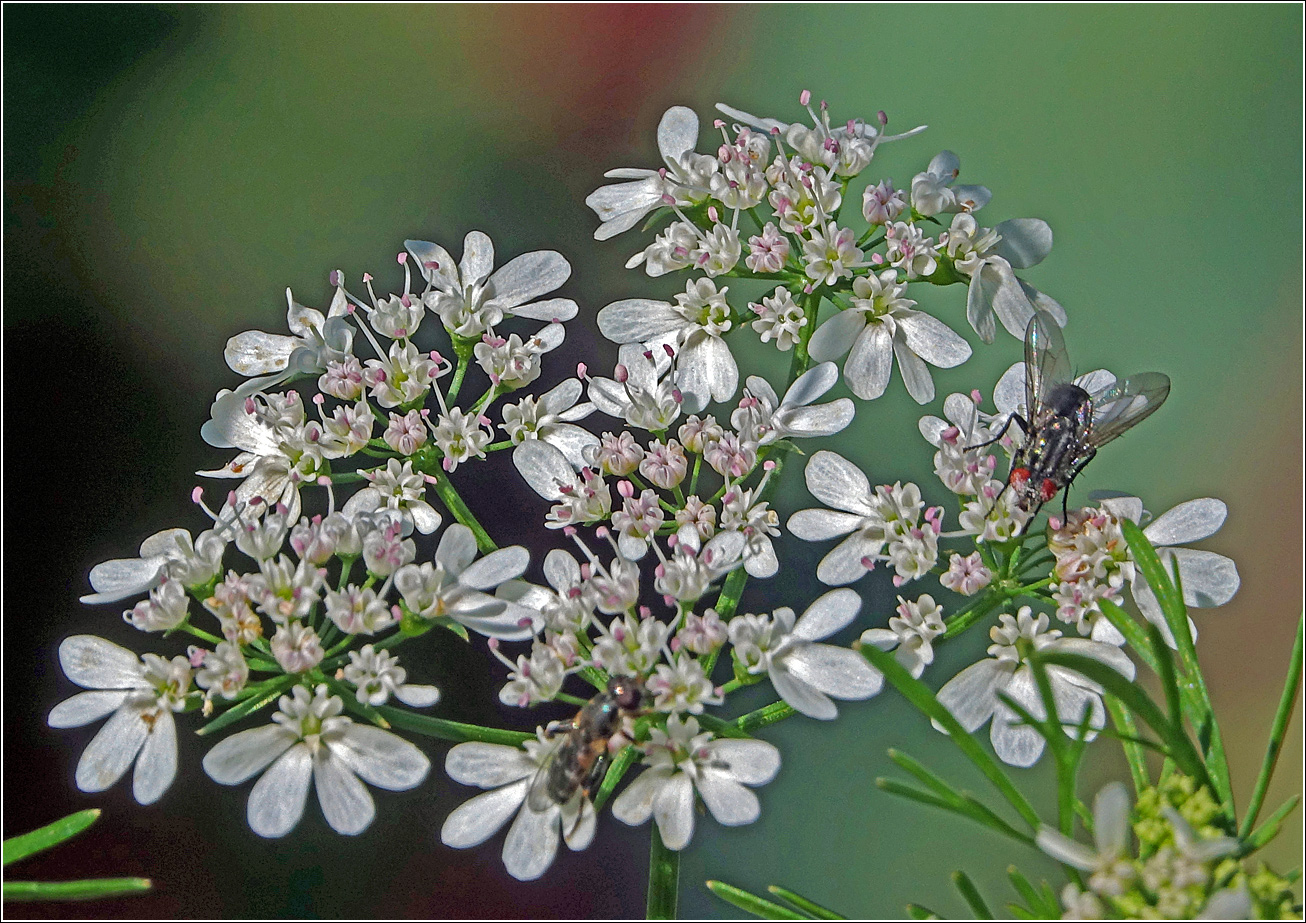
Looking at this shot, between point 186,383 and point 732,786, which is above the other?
point 186,383

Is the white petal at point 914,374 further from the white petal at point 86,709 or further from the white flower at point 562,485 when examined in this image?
the white petal at point 86,709

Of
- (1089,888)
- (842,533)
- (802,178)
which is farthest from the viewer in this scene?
(802,178)

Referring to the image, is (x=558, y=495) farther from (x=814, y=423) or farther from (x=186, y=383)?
(x=186, y=383)

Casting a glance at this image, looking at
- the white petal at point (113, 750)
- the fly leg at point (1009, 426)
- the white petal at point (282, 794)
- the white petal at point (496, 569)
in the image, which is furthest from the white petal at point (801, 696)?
the white petal at point (113, 750)

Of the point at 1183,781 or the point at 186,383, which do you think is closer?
the point at 1183,781

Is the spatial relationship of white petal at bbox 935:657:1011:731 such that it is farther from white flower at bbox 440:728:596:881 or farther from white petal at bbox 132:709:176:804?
white petal at bbox 132:709:176:804

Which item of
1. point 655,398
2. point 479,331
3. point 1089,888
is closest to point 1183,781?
point 1089,888

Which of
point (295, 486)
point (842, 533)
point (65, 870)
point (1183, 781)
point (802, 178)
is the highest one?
point (802, 178)
